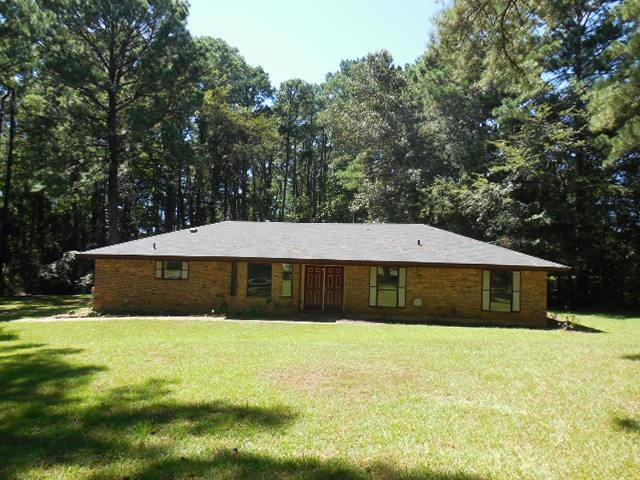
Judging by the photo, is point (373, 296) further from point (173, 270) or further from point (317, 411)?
point (317, 411)

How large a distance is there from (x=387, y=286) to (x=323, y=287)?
2684 millimetres

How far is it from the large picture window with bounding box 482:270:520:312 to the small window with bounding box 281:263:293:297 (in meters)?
7.41

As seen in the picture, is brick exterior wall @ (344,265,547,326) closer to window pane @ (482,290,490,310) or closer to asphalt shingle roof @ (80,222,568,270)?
window pane @ (482,290,490,310)

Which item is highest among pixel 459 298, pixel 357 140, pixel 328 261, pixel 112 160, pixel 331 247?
pixel 357 140

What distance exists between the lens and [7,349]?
10.5 metres

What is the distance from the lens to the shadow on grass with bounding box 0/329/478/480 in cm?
416

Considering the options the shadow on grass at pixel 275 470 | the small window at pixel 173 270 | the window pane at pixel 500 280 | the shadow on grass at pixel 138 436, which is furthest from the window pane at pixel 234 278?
the shadow on grass at pixel 275 470

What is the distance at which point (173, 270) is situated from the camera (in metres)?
18.2

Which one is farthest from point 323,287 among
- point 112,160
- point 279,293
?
point 112,160

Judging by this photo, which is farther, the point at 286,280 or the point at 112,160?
the point at 112,160

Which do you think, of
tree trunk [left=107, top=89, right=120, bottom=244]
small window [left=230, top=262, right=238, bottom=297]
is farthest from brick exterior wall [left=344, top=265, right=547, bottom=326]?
tree trunk [left=107, top=89, right=120, bottom=244]

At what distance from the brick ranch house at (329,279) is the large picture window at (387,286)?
4 cm

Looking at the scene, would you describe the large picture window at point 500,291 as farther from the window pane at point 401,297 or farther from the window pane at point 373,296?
the window pane at point 373,296

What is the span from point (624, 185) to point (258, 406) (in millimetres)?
25619
